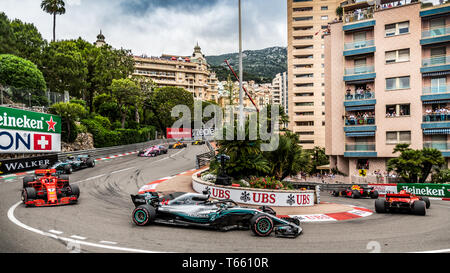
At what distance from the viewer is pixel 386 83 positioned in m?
31.1

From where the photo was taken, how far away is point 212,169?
19.8 meters

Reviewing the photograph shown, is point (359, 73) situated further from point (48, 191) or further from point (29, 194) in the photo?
point (29, 194)

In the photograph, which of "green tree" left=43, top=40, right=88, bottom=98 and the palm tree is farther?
the palm tree

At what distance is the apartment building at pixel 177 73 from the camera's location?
10118cm

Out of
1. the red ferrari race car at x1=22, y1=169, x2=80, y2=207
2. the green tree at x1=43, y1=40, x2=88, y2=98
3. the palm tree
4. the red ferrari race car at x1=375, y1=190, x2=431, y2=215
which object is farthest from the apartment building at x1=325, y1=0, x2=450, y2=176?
the palm tree

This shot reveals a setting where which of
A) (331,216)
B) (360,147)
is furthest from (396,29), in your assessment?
(331,216)

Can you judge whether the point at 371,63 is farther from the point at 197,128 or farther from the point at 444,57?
the point at 197,128

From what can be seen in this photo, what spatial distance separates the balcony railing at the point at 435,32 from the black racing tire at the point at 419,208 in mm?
23947

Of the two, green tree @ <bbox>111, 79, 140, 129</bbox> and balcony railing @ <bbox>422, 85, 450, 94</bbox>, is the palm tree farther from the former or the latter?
balcony railing @ <bbox>422, 85, 450, 94</bbox>

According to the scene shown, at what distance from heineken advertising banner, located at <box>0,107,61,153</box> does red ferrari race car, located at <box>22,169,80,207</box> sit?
11029 millimetres

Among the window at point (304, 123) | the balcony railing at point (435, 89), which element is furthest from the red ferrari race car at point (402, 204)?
the window at point (304, 123)

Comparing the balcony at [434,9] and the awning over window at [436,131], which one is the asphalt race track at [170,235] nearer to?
the awning over window at [436,131]

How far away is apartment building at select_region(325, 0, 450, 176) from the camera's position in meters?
29.0

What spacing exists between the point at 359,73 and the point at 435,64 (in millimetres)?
6956
